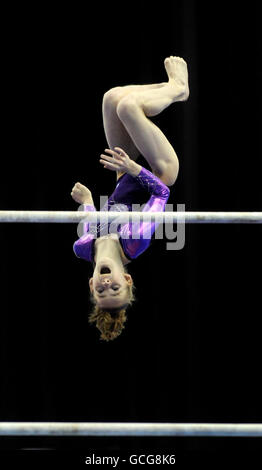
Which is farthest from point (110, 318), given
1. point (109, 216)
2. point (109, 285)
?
point (109, 216)

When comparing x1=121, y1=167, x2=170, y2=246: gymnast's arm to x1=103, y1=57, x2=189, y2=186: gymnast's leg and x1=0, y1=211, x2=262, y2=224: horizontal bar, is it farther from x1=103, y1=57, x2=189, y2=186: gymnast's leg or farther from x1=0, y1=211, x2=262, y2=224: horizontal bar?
x1=0, y1=211, x2=262, y2=224: horizontal bar

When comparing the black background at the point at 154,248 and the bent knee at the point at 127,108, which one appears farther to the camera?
the black background at the point at 154,248

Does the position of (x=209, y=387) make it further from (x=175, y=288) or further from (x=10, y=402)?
(x=10, y=402)

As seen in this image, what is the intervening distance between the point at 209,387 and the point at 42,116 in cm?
174

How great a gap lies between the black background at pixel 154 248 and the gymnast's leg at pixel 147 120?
812 mm

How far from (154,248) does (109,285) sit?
1.22 meters

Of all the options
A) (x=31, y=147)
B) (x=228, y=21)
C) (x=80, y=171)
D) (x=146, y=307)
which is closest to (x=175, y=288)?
(x=146, y=307)

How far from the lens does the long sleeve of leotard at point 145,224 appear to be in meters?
3.10

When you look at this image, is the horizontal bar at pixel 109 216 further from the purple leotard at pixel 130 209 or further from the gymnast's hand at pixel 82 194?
the gymnast's hand at pixel 82 194

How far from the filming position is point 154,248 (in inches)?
171

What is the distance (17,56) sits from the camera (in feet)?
13.9

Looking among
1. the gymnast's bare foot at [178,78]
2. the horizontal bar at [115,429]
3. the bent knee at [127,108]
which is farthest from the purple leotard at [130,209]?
the horizontal bar at [115,429]
